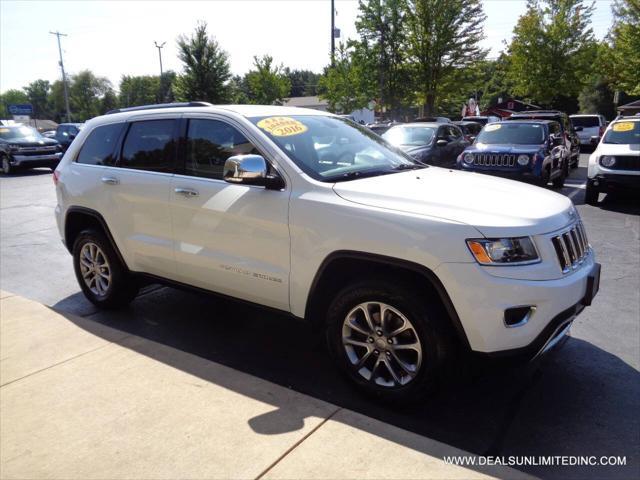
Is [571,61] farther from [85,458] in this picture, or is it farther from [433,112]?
[85,458]

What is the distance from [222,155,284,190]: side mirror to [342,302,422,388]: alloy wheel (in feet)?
3.31

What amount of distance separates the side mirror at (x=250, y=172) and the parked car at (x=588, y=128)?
22776 mm

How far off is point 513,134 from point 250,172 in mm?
9908

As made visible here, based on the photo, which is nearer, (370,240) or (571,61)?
(370,240)

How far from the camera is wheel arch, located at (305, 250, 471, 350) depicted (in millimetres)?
2844

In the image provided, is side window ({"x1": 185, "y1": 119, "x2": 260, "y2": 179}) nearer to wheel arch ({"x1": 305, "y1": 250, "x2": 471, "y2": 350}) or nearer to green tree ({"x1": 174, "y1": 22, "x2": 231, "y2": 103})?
wheel arch ({"x1": 305, "y1": 250, "x2": 471, "y2": 350})

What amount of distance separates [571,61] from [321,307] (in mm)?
36936

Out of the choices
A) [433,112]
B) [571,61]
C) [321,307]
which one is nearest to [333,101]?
[433,112]

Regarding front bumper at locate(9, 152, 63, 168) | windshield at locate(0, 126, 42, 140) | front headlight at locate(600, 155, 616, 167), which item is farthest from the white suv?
windshield at locate(0, 126, 42, 140)

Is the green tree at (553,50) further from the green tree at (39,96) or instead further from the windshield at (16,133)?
the green tree at (39,96)

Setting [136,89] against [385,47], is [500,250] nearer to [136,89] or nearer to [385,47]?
[385,47]

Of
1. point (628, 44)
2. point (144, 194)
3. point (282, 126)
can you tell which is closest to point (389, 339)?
point (282, 126)

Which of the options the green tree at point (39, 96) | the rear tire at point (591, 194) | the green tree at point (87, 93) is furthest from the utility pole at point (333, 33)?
the green tree at point (39, 96)

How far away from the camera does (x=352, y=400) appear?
133 inches
